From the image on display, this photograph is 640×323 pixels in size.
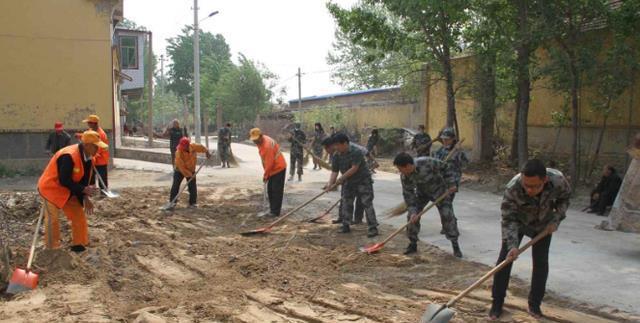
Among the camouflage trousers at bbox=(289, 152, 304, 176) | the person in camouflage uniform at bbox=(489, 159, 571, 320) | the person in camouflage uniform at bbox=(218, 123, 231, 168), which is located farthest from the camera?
the person in camouflage uniform at bbox=(218, 123, 231, 168)

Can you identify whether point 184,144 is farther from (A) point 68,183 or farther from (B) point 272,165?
(A) point 68,183

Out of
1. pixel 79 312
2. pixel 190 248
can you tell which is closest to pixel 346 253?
pixel 190 248

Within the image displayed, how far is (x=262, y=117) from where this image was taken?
115 ft

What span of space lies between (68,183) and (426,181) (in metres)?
3.74

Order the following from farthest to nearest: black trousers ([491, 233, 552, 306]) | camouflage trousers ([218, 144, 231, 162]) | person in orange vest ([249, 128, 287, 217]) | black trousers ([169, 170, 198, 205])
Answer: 1. camouflage trousers ([218, 144, 231, 162])
2. black trousers ([169, 170, 198, 205])
3. person in orange vest ([249, 128, 287, 217])
4. black trousers ([491, 233, 552, 306])

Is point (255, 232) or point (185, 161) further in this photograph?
point (185, 161)

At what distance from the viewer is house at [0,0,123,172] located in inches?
589

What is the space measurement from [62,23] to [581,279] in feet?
47.5

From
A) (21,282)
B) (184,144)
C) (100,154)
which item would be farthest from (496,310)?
(100,154)

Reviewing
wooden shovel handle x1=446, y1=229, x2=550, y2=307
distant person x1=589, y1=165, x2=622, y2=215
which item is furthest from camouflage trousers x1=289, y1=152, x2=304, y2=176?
wooden shovel handle x1=446, y1=229, x2=550, y2=307

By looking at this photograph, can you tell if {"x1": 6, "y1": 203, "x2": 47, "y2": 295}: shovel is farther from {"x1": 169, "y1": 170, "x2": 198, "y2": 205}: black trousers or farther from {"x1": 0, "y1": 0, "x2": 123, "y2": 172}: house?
{"x1": 0, "y1": 0, "x2": 123, "y2": 172}: house

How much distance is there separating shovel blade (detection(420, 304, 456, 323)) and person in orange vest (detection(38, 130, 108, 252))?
365cm

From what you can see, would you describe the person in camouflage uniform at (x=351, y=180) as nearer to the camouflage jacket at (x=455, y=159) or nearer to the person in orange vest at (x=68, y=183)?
the camouflage jacket at (x=455, y=159)

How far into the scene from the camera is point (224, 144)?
1766 centimetres
